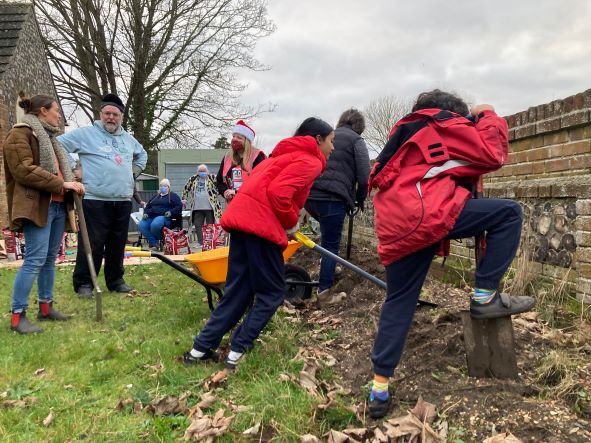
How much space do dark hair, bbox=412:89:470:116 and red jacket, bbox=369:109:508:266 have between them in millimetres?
130

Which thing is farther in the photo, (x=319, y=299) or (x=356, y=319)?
(x=319, y=299)

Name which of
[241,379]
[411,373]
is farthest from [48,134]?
[411,373]

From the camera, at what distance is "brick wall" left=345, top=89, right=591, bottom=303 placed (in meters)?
3.71

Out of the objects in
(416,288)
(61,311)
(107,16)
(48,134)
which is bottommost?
(61,311)

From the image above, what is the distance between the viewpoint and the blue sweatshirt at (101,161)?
5.66 metres

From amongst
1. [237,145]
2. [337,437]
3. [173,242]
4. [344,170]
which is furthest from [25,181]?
[173,242]

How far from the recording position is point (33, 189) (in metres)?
4.45

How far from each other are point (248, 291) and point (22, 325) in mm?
Result: 2397

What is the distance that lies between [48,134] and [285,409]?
11.8ft

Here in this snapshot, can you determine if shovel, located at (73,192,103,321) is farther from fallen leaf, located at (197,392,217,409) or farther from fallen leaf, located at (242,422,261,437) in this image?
fallen leaf, located at (242,422,261,437)

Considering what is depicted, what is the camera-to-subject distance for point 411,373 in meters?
2.96

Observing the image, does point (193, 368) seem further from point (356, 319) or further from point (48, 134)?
point (48, 134)

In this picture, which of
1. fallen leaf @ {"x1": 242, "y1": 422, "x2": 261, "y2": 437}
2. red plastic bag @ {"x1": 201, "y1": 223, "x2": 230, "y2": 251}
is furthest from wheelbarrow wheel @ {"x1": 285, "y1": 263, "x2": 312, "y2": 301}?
red plastic bag @ {"x1": 201, "y1": 223, "x2": 230, "y2": 251}

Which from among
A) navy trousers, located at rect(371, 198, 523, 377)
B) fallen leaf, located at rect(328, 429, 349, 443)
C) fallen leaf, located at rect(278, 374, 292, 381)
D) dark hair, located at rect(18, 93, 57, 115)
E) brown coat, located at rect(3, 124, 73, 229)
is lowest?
fallen leaf, located at rect(328, 429, 349, 443)
